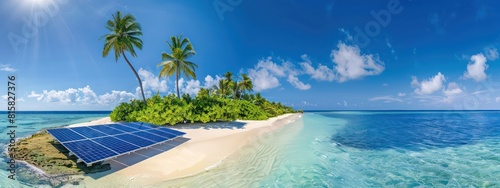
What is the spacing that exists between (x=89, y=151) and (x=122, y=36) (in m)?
19.2

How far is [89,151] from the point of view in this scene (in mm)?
6930

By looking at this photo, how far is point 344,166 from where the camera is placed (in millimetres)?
8766

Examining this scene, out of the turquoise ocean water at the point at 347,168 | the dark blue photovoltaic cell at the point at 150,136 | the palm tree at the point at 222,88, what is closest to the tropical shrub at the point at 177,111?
the dark blue photovoltaic cell at the point at 150,136

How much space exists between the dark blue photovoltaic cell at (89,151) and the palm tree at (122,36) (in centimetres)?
1662

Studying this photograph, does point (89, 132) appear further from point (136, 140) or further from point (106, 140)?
point (136, 140)

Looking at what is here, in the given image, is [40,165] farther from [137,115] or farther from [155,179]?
[137,115]

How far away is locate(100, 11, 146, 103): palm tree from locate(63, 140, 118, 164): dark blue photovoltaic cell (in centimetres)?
1662

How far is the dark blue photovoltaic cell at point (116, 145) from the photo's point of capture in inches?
297

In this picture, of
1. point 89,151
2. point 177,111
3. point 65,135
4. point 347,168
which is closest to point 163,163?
point 89,151

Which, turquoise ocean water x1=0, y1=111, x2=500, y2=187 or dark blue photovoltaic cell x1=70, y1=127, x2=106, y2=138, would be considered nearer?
turquoise ocean water x1=0, y1=111, x2=500, y2=187

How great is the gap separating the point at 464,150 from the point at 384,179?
891 cm

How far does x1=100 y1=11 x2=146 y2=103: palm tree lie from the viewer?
2220 cm

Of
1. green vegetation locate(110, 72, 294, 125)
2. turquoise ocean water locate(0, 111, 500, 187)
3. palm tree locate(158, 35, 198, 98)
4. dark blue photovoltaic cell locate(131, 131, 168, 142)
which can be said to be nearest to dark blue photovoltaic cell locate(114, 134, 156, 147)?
dark blue photovoltaic cell locate(131, 131, 168, 142)

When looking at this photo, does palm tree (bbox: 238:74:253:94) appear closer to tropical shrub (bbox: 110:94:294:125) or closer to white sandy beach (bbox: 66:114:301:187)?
tropical shrub (bbox: 110:94:294:125)
